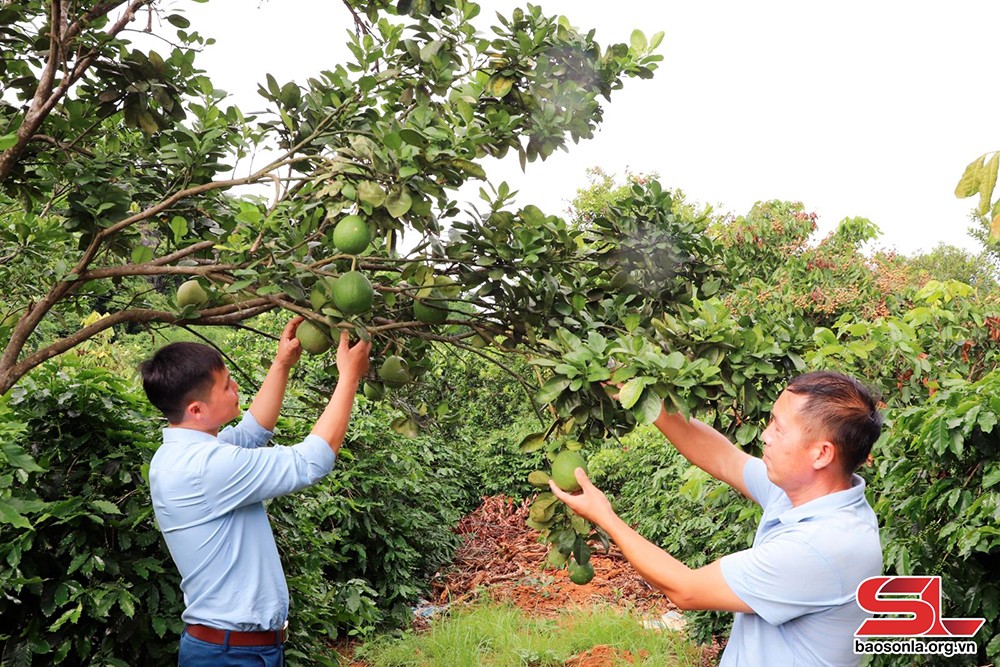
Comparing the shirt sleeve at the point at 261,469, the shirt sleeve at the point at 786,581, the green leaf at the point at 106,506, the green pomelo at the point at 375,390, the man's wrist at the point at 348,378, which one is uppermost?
the green pomelo at the point at 375,390

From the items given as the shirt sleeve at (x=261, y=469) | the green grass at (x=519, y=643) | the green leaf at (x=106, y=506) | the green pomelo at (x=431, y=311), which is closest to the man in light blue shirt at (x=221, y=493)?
the shirt sleeve at (x=261, y=469)

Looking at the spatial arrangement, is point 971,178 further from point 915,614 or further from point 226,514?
point 226,514

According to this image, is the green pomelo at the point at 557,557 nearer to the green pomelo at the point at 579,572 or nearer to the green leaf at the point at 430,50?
the green pomelo at the point at 579,572

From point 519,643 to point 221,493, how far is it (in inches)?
154

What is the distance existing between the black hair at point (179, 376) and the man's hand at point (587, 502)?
102 centimetres

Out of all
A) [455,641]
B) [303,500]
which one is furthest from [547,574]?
[303,500]

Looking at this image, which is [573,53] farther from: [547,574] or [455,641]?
[547,574]

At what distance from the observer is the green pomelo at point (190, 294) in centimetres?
288

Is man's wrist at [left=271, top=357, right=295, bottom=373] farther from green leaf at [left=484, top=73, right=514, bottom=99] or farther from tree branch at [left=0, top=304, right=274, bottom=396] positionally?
green leaf at [left=484, top=73, right=514, bottom=99]

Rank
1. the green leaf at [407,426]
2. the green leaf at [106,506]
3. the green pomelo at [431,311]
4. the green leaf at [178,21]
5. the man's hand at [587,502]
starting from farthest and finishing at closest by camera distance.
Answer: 1. the green leaf at [178,21]
2. the green leaf at [407,426]
3. the green leaf at [106,506]
4. the green pomelo at [431,311]
5. the man's hand at [587,502]

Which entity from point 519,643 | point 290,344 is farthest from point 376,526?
point 290,344

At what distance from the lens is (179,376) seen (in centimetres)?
249

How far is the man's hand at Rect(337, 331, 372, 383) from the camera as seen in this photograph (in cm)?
240

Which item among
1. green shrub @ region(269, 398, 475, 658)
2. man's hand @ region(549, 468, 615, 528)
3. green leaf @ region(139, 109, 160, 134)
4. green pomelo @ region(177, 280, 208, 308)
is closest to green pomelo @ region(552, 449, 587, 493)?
man's hand @ region(549, 468, 615, 528)
